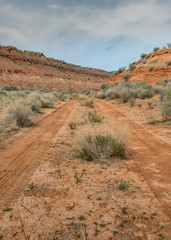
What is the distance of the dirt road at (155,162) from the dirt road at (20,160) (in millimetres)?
2334

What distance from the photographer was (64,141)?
19.2 ft

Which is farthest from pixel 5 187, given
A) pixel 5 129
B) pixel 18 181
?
pixel 5 129

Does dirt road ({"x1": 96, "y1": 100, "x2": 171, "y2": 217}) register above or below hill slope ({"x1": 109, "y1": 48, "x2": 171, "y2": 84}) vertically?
below

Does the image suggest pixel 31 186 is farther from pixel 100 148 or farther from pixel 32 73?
pixel 32 73

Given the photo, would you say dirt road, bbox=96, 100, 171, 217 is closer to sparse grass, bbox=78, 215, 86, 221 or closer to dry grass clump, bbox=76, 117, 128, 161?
dry grass clump, bbox=76, 117, 128, 161

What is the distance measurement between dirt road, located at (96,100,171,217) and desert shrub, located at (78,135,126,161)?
503 mm

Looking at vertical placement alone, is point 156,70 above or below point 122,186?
above

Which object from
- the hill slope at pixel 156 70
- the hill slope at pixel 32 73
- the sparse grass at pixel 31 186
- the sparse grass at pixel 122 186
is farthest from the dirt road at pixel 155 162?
the hill slope at pixel 32 73

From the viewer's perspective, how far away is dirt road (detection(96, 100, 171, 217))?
2.92m

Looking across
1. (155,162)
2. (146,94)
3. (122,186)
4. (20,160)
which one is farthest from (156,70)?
(122,186)

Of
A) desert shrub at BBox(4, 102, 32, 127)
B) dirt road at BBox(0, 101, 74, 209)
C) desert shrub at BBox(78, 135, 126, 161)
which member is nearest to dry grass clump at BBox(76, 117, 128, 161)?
desert shrub at BBox(78, 135, 126, 161)

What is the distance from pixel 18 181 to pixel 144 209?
7.57 feet

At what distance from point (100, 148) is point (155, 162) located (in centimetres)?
131

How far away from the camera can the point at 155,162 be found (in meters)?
4.07
